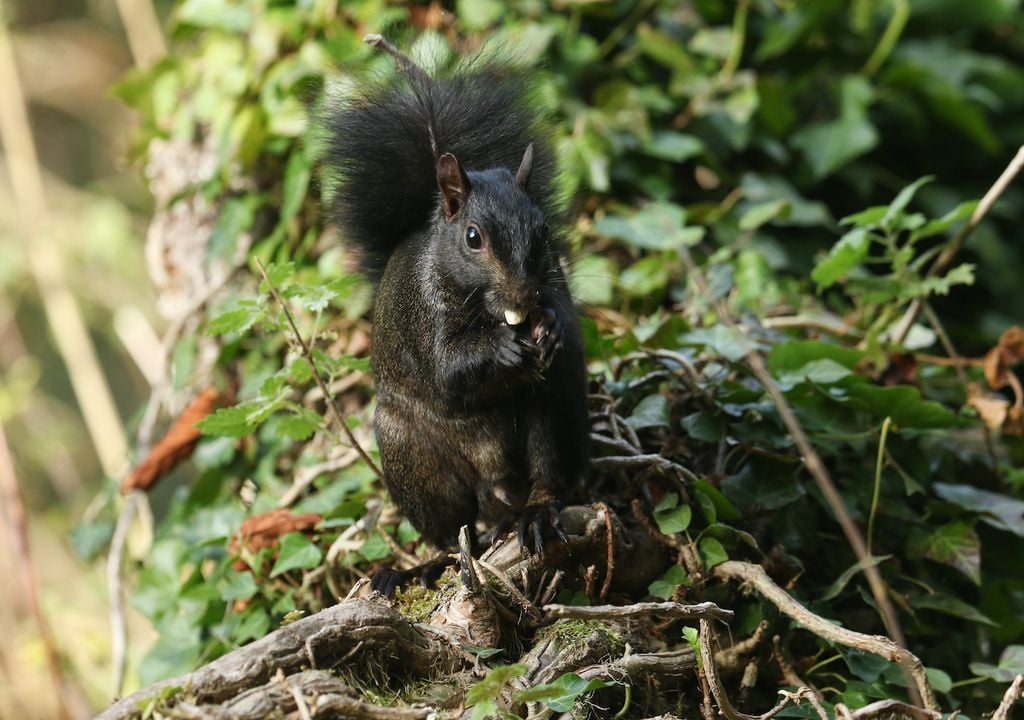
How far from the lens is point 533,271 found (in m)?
2.35

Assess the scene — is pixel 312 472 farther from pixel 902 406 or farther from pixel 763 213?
pixel 763 213

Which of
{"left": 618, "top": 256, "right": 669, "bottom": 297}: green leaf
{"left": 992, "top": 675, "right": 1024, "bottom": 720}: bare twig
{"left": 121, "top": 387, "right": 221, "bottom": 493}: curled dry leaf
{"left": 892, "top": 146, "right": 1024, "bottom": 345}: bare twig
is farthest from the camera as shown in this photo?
{"left": 618, "top": 256, "right": 669, "bottom": 297}: green leaf

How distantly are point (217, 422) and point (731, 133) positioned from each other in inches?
104

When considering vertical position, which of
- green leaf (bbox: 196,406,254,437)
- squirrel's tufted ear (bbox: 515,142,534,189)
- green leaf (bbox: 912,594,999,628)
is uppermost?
squirrel's tufted ear (bbox: 515,142,534,189)

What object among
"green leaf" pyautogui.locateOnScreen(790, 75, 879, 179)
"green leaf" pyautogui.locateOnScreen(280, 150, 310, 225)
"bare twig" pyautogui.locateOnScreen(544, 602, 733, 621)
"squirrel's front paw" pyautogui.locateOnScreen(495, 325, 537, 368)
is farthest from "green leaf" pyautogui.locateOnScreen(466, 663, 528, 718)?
"green leaf" pyautogui.locateOnScreen(790, 75, 879, 179)

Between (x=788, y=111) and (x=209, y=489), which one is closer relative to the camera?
(x=209, y=489)

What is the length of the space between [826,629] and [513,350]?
864mm

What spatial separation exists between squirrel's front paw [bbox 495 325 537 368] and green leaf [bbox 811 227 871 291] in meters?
1.24

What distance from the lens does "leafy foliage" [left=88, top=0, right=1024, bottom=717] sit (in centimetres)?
283

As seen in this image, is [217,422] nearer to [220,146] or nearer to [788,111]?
[220,146]

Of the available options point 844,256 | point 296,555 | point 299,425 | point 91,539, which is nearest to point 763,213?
point 844,256

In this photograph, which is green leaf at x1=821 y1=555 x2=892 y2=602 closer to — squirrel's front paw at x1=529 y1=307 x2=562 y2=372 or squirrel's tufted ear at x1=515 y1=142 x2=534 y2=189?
squirrel's front paw at x1=529 y1=307 x2=562 y2=372

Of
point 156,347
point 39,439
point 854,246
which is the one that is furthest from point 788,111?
point 39,439

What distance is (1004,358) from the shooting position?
3.47 m
